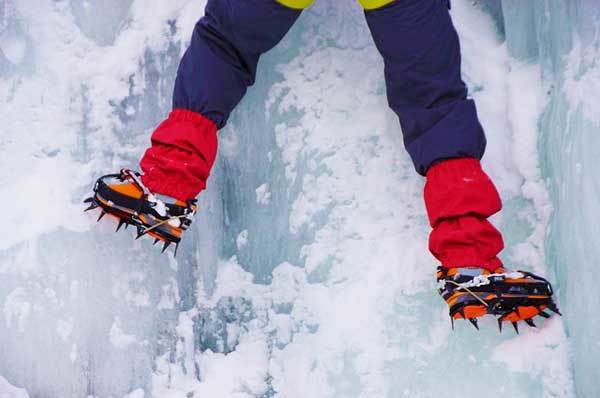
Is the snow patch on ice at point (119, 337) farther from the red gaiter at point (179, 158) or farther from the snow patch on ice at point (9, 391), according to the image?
the red gaiter at point (179, 158)

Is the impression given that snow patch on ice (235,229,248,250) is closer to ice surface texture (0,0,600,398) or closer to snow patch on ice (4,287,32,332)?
ice surface texture (0,0,600,398)

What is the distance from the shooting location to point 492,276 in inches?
39.5

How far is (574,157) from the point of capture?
1.07m

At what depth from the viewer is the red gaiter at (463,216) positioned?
1.02 m

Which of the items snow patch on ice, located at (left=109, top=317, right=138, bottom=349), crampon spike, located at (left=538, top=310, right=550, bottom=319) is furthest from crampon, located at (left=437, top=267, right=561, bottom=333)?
snow patch on ice, located at (left=109, top=317, right=138, bottom=349)

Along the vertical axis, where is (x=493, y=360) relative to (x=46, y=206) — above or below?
below

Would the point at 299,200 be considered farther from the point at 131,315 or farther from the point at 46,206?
the point at 46,206

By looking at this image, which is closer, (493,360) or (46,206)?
(493,360)

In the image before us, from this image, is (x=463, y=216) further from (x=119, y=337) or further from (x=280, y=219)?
(x=119, y=337)

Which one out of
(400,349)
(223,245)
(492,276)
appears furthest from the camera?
(223,245)

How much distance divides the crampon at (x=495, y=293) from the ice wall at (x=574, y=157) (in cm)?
6

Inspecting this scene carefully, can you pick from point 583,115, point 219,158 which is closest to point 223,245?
point 219,158

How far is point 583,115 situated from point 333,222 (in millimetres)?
502

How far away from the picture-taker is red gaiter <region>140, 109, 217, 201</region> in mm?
1050
